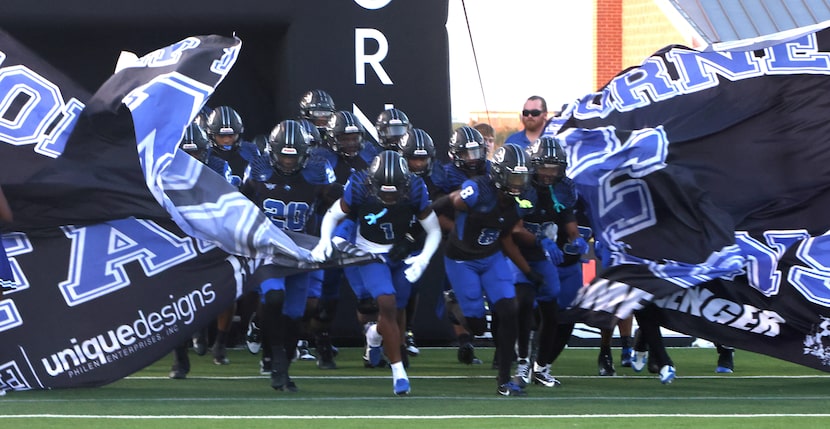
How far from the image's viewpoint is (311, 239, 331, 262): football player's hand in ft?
31.8

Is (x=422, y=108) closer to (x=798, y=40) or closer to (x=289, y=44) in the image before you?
(x=289, y=44)

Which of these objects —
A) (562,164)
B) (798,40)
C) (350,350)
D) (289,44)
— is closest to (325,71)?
(289,44)

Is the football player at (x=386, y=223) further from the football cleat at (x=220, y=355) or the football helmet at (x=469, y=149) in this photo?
the football cleat at (x=220, y=355)

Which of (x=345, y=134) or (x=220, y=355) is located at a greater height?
(x=345, y=134)

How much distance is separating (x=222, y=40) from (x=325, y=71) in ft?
9.28

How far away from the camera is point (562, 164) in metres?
9.98

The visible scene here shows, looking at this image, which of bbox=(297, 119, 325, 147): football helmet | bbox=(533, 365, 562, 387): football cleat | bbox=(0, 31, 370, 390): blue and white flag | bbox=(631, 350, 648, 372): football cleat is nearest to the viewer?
bbox=(0, 31, 370, 390): blue and white flag

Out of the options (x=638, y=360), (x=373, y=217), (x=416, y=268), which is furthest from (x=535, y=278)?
(x=638, y=360)

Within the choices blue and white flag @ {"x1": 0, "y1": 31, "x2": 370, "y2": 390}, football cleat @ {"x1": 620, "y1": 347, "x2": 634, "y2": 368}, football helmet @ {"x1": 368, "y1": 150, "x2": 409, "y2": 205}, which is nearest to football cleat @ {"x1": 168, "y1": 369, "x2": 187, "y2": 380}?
blue and white flag @ {"x1": 0, "y1": 31, "x2": 370, "y2": 390}

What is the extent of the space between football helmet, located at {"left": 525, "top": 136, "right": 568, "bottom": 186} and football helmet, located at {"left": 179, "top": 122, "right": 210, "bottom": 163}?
268 cm

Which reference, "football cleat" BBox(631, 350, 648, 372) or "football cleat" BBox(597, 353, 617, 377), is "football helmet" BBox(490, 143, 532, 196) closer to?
"football cleat" BBox(597, 353, 617, 377)

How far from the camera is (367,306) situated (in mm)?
11320

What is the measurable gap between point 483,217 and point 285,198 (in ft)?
4.97

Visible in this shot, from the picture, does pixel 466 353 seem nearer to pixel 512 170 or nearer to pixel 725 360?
pixel 725 360
